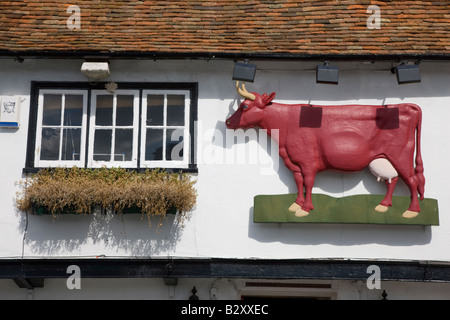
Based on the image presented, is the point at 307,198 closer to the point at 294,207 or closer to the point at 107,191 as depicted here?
the point at 294,207

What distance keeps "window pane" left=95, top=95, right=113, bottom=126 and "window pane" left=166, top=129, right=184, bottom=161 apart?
0.85m

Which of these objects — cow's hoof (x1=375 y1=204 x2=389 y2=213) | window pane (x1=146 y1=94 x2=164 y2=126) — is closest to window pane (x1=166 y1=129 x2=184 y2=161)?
window pane (x1=146 y1=94 x2=164 y2=126)

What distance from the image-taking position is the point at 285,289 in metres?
8.18

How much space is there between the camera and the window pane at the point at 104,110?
8320 mm

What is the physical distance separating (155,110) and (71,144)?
124 cm

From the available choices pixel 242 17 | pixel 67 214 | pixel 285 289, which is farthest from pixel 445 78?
pixel 67 214

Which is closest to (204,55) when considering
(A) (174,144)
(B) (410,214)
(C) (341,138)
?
(A) (174,144)

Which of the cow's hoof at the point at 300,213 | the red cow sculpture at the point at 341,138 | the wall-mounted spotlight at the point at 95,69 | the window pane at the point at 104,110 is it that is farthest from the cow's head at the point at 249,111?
the wall-mounted spotlight at the point at 95,69

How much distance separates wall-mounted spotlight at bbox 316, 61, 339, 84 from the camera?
7875 millimetres

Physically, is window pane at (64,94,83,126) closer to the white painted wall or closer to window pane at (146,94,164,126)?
the white painted wall

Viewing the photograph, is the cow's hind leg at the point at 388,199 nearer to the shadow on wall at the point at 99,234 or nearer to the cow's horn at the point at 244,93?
the cow's horn at the point at 244,93

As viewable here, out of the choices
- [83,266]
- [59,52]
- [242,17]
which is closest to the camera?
[83,266]
